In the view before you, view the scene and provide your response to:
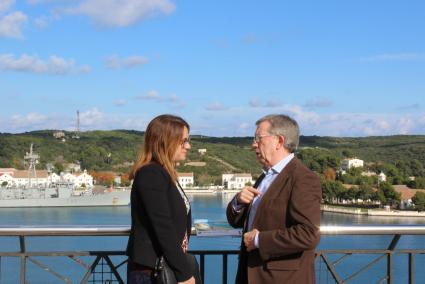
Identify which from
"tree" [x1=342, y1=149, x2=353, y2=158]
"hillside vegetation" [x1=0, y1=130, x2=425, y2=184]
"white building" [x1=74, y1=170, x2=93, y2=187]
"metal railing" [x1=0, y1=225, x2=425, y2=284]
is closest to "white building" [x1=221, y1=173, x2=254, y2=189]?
"hillside vegetation" [x1=0, y1=130, x2=425, y2=184]

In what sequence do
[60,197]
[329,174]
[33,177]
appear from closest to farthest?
[60,197] < [329,174] < [33,177]

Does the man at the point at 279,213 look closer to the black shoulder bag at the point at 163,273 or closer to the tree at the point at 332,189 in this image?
the black shoulder bag at the point at 163,273

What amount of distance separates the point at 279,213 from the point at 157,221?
432 millimetres

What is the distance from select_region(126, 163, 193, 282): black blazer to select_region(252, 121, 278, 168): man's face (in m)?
0.35

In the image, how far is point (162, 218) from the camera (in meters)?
2.21

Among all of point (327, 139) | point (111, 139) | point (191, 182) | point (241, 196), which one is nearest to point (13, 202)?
point (191, 182)

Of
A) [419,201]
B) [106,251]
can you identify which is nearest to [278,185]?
[106,251]

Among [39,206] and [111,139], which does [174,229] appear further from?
[111,139]

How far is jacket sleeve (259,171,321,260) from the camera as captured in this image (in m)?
2.21

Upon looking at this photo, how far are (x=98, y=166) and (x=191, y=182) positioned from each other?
14.5m

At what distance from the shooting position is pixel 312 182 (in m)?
2.28

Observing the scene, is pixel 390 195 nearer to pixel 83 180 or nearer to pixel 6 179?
pixel 83 180

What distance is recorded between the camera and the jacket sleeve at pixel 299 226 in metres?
2.21

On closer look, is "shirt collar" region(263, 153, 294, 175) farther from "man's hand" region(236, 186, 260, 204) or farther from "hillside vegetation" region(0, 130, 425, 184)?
"hillside vegetation" region(0, 130, 425, 184)
